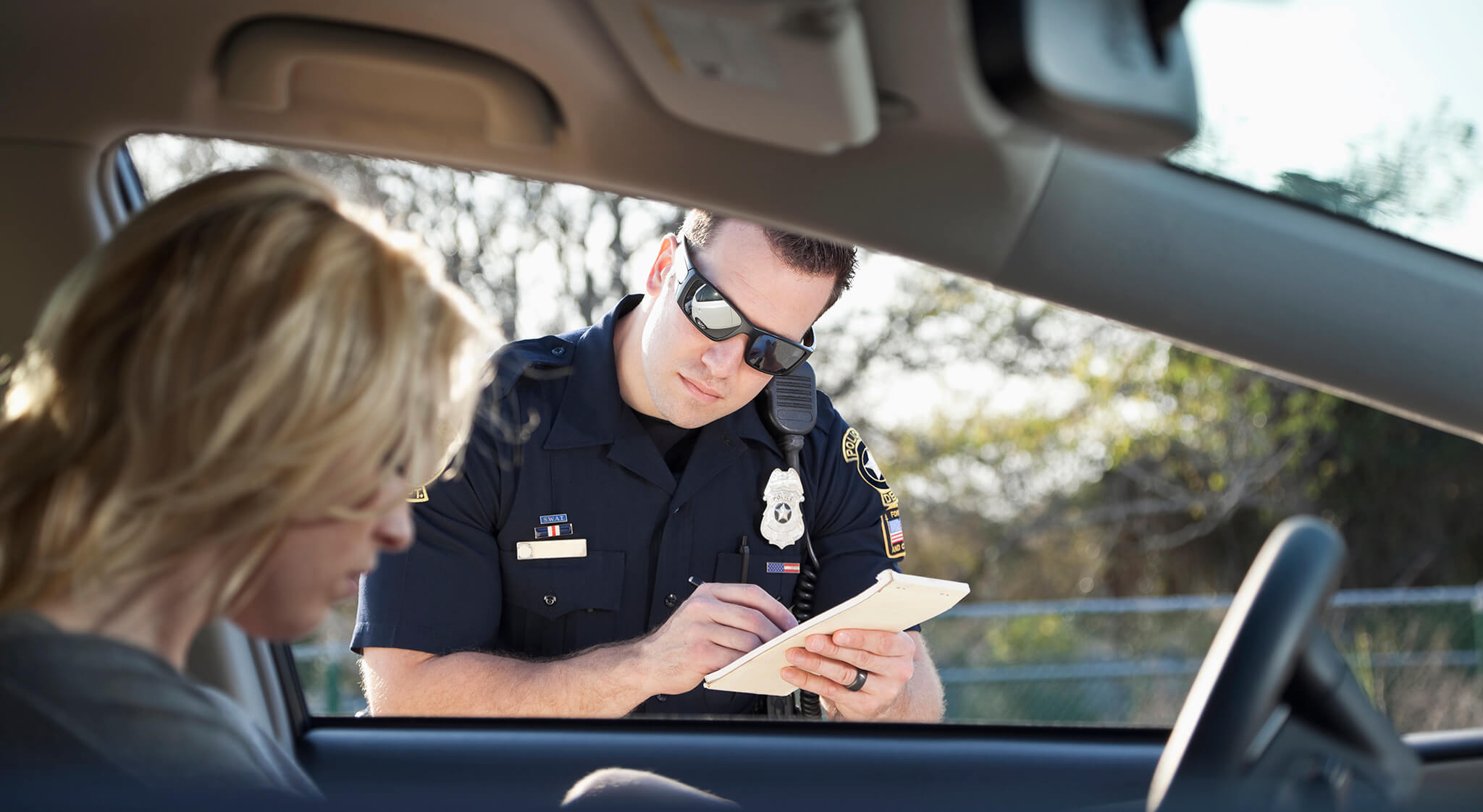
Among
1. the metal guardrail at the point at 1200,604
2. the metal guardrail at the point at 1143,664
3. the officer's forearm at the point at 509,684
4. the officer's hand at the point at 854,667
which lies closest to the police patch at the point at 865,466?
the officer's hand at the point at 854,667

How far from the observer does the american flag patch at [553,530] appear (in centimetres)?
259

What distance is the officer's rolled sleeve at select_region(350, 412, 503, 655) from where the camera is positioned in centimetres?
238

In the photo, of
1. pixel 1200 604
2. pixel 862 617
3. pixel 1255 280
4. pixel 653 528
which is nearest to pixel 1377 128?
pixel 1255 280

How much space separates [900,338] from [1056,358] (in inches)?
65.4

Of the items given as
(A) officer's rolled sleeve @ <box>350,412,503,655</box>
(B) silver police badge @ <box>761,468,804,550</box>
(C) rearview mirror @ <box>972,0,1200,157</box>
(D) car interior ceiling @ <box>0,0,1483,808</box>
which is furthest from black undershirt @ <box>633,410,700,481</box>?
(C) rearview mirror @ <box>972,0,1200,157</box>

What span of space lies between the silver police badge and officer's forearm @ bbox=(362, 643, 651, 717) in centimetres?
52

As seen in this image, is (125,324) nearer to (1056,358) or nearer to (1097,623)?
(1097,623)

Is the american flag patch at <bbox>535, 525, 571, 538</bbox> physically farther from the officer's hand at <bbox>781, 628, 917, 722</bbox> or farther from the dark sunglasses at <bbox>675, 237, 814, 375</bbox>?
the officer's hand at <bbox>781, 628, 917, 722</bbox>

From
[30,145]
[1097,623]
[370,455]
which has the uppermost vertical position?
[30,145]

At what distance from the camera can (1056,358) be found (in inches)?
467

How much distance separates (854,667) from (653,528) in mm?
645

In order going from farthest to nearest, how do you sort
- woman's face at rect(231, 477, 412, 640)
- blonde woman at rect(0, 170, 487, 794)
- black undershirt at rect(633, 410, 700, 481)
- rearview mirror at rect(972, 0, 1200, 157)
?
black undershirt at rect(633, 410, 700, 481) → woman's face at rect(231, 477, 412, 640) → blonde woman at rect(0, 170, 487, 794) → rearview mirror at rect(972, 0, 1200, 157)

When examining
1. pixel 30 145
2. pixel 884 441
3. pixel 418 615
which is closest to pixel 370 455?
pixel 30 145

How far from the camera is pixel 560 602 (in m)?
2.59
